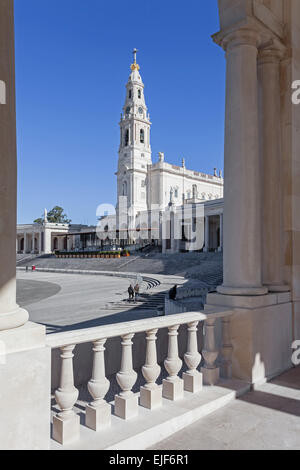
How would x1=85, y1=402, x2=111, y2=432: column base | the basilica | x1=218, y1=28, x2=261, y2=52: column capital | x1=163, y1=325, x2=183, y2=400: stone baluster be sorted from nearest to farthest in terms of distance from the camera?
x1=85, y1=402, x2=111, y2=432: column base, x1=163, y1=325, x2=183, y2=400: stone baluster, x1=218, y1=28, x2=261, y2=52: column capital, the basilica

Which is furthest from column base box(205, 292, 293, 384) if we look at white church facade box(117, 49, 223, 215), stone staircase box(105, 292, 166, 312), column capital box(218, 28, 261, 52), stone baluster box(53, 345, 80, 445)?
white church facade box(117, 49, 223, 215)

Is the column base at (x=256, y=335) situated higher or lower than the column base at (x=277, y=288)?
lower

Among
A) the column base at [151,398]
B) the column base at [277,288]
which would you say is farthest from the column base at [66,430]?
the column base at [277,288]

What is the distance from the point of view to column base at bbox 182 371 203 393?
4.42 metres

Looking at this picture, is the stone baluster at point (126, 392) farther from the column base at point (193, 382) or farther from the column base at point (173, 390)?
the column base at point (193, 382)

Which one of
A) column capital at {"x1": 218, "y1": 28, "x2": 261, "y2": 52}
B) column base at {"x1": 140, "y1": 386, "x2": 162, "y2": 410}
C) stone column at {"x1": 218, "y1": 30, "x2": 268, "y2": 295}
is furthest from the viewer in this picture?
column capital at {"x1": 218, "y1": 28, "x2": 261, "y2": 52}

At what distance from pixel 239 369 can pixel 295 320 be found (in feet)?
5.28

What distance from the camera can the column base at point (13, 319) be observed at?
294 cm

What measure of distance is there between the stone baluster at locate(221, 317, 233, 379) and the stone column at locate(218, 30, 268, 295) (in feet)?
1.63

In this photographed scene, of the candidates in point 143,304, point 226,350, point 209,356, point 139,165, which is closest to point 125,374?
point 209,356

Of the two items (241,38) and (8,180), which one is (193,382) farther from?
(241,38)

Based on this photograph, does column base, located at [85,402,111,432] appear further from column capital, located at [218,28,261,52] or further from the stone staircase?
the stone staircase

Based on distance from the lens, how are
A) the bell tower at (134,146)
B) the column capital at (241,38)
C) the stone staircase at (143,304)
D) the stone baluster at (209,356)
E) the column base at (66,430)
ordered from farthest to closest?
1. the bell tower at (134,146)
2. the stone staircase at (143,304)
3. the column capital at (241,38)
4. the stone baluster at (209,356)
5. the column base at (66,430)

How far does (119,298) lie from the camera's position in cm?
2000
